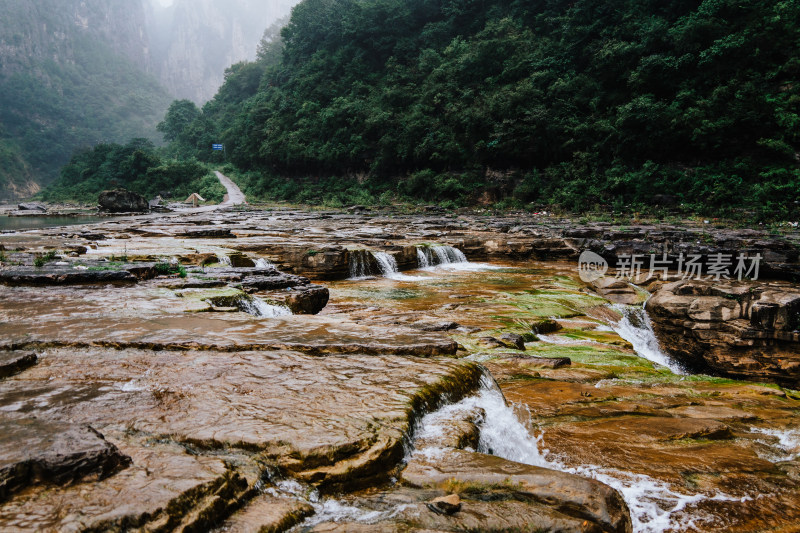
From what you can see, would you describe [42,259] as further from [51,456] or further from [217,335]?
[51,456]

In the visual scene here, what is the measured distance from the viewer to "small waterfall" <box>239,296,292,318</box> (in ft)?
20.5

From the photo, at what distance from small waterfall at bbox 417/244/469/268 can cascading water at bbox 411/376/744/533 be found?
31.7 feet

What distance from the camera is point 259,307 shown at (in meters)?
6.45

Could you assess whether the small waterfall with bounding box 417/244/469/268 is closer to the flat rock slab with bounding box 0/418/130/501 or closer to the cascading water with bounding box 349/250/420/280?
the cascading water with bounding box 349/250/420/280

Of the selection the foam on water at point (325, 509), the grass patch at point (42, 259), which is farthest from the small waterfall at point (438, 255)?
the foam on water at point (325, 509)

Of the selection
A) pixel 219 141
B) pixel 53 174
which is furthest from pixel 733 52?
pixel 53 174

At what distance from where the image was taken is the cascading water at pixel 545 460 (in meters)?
2.79

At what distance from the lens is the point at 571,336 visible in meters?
6.90

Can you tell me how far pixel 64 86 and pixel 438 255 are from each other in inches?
4284

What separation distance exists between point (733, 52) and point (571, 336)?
24.9 meters

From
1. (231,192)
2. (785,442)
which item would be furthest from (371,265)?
(231,192)

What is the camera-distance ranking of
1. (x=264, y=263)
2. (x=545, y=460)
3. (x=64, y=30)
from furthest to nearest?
1. (x=64, y=30)
2. (x=264, y=263)
3. (x=545, y=460)

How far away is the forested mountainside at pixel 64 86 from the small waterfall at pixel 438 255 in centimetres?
7535

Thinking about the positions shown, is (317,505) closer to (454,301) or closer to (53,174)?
(454,301)
